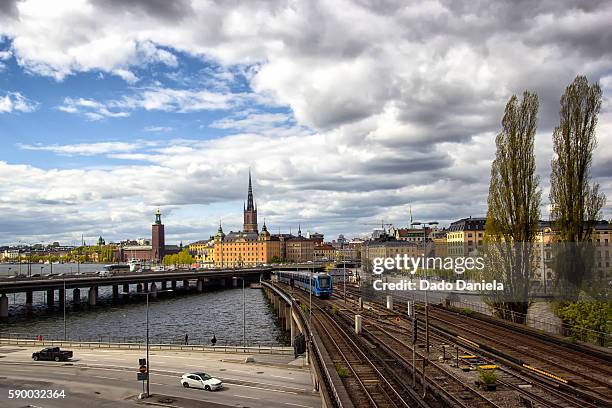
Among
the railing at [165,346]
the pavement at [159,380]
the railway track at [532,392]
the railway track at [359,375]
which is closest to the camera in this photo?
the railway track at [532,392]

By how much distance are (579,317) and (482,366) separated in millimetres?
11864

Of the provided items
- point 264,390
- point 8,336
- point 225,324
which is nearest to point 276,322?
point 225,324

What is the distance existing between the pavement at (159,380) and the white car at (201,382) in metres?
0.48

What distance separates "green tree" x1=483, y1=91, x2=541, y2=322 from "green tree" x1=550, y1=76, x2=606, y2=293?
10.8 feet

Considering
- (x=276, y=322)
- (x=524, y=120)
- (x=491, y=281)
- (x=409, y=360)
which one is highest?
(x=524, y=120)

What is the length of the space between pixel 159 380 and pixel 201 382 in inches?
210

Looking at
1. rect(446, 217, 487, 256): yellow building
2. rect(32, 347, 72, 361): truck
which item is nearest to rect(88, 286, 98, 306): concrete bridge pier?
rect(32, 347, 72, 361): truck

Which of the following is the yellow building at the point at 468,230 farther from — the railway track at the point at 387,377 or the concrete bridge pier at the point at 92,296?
the railway track at the point at 387,377

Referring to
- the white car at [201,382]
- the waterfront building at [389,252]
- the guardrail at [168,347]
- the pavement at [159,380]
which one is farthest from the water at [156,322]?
the white car at [201,382]

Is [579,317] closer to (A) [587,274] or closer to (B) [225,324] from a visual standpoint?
(A) [587,274]

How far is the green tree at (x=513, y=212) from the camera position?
49.3m

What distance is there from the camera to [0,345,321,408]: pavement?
36.0 meters

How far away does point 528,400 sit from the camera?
26828 mm

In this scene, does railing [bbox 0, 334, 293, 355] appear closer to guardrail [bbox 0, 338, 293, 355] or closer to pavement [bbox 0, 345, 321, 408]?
guardrail [bbox 0, 338, 293, 355]
